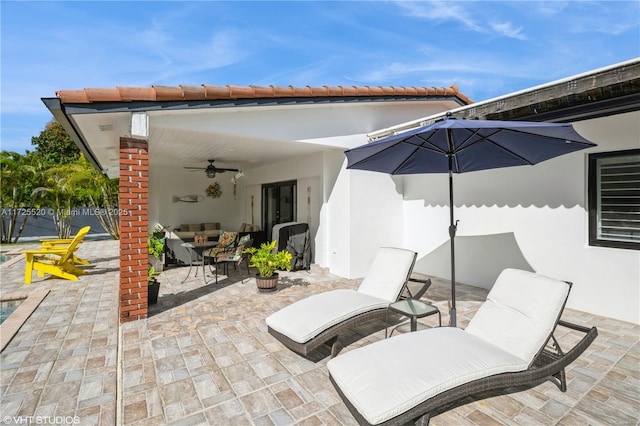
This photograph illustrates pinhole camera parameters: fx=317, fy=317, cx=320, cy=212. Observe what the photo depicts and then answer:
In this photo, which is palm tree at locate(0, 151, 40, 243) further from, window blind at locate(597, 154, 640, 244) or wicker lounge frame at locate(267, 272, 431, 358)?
window blind at locate(597, 154, 640, 244)

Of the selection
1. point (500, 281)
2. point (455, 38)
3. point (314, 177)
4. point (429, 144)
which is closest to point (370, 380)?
point (500, 281)

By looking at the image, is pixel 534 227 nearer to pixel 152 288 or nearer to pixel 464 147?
pixel 464 147

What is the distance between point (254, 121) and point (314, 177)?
3465 millimetres

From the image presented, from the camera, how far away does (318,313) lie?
397 cm

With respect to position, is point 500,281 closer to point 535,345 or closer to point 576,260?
point 535,345

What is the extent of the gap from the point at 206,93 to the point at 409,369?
16.2 feet

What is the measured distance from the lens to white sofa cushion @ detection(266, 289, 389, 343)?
3664mm

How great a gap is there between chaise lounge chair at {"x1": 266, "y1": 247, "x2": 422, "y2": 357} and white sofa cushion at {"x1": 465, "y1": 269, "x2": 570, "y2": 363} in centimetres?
121

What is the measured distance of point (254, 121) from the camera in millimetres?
6273

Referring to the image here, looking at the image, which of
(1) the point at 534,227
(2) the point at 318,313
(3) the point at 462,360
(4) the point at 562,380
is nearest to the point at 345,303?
(2) the point at 318,313

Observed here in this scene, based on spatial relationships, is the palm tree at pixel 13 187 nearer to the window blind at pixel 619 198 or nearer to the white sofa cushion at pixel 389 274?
the white sofa cushion at pixel 389 274

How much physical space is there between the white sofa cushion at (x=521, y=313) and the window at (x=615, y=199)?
2.91 metres

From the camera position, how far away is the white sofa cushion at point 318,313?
144 inches

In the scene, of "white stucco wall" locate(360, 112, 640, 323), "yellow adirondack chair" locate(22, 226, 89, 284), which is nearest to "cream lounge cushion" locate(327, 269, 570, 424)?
"white stucco wall" locate(360, 112, 640, 323)
